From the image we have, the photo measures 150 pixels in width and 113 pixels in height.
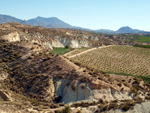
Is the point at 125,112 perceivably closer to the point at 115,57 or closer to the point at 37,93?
the point at 37,93

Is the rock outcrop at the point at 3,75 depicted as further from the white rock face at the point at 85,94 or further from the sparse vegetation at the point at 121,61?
the sparse vegetation at the point at 121,61

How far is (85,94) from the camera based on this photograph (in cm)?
1991

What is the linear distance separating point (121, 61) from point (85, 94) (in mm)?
33599

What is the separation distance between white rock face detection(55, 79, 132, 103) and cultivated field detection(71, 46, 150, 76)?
17642 mm

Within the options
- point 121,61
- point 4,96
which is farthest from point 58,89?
point 121,61

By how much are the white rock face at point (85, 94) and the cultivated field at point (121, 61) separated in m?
17.6

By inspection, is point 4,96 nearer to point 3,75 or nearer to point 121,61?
point 3,75

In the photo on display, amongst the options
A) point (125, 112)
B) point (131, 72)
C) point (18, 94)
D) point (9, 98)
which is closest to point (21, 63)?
point (18, 94)

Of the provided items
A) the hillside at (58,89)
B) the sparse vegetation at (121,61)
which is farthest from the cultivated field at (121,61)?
the hillside at (58,89)

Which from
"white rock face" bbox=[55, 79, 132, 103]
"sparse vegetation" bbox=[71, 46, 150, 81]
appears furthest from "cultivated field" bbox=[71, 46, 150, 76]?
"white rock face" bbox=[55, 79, 132, 103]

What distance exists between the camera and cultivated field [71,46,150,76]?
42.1 meters

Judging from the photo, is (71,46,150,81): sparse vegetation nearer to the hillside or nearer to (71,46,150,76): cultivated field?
(71,46,150,76): cultivated field

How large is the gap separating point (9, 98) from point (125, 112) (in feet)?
42.8

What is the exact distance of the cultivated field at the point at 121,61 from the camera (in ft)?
138
